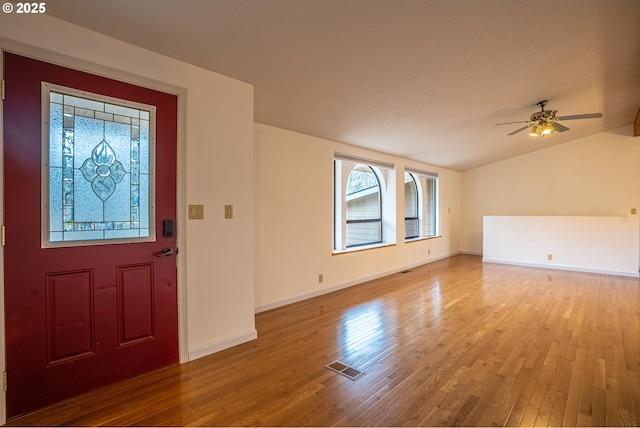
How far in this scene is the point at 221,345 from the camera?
8.79ft

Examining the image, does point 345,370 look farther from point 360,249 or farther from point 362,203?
point 362,203

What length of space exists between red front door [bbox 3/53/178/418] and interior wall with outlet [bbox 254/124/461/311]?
1394mm

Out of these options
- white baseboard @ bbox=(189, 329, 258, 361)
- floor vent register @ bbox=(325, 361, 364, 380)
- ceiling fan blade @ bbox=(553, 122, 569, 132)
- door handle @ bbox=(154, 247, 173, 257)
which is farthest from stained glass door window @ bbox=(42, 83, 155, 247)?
ceiling fan blade @ bbox=(553, 122, 569, 132)

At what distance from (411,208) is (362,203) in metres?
1.95

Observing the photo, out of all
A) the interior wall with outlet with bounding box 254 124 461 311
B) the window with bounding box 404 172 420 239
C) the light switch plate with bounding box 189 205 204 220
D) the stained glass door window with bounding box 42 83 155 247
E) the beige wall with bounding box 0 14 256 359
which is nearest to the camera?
the stained glass door window with bounding box 42 83 155 247

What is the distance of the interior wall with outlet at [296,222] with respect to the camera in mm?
3740

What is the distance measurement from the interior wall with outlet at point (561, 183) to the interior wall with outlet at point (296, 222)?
434cm

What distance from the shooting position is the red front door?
5.95 ft

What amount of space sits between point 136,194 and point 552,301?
16.6 feet

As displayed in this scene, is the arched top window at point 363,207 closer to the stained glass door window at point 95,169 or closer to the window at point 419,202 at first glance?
the window at point 419,202

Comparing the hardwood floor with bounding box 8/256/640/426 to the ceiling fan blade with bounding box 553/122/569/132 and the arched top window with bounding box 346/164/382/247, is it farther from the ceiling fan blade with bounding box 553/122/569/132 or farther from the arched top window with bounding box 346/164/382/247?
the ceiling fan blade with bounding box 553/122/569/132

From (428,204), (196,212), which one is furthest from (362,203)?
(196,212)

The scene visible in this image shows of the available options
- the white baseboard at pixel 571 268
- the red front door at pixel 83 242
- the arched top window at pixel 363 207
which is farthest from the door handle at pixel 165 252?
the white baseboard at pixel 571 268

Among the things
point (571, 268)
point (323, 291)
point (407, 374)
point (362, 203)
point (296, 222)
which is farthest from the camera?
point (571, 268)
